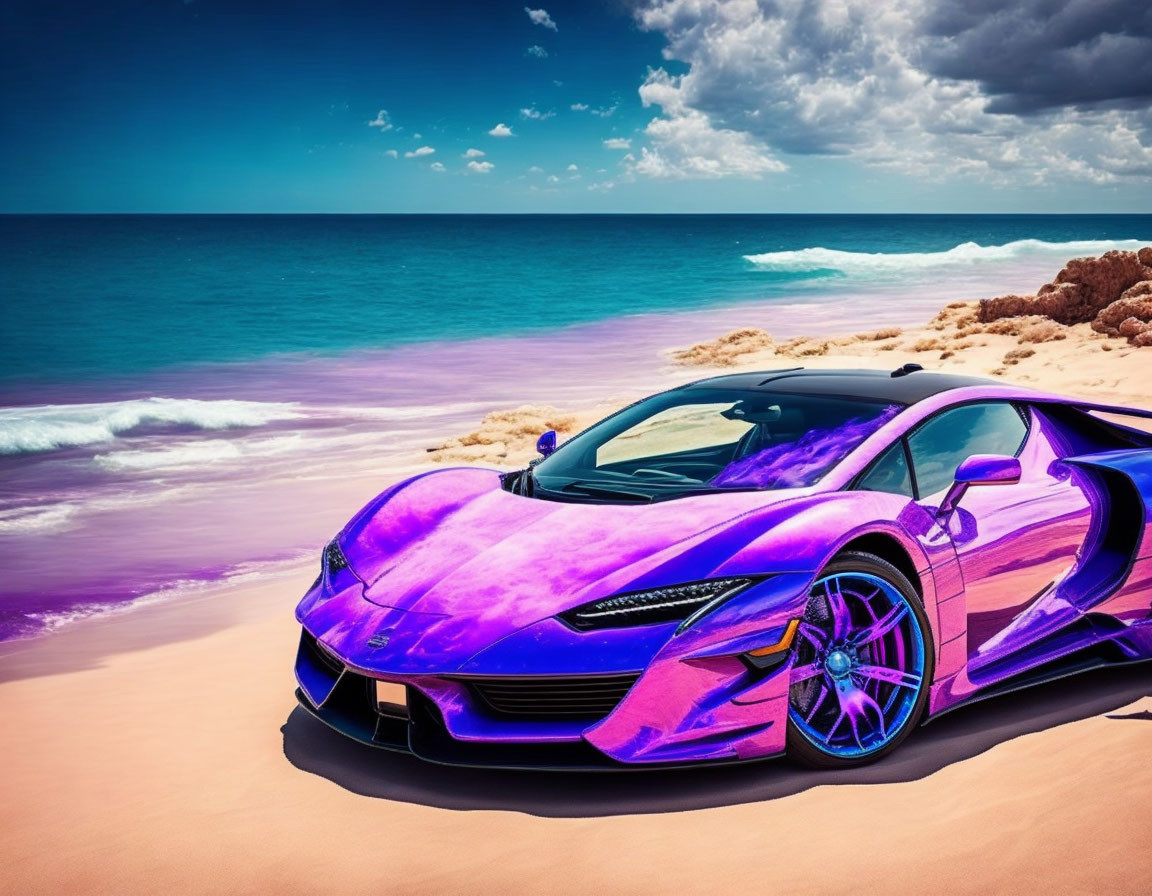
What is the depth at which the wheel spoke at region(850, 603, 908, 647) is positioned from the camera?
12.7 feet

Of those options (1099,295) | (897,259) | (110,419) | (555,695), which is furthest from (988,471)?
(897,259)

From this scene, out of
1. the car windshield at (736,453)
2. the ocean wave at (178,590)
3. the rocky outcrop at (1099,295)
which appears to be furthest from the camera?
the rocky outcrop at (1099,295)

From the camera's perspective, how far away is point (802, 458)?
4324mm

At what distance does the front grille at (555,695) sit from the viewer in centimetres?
346

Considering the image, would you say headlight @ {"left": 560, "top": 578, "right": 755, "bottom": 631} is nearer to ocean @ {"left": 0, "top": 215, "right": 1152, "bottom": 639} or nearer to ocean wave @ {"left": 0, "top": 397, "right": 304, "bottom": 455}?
ocean @ {"left": 0, "top": 215, "right": 1152, "bottom": 639}

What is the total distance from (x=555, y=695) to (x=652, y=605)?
39cm

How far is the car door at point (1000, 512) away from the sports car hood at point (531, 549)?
669 millimetres

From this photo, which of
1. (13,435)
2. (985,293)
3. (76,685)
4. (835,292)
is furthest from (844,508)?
(835,292)

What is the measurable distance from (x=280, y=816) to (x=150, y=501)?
8.38m

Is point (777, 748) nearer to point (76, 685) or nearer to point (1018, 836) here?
point (1018, 836)

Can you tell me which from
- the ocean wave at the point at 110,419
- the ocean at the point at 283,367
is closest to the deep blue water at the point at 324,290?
the ocean at the point at 283,367

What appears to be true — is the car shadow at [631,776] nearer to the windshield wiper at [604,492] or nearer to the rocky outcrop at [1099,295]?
the windshield wiper at [604,492]

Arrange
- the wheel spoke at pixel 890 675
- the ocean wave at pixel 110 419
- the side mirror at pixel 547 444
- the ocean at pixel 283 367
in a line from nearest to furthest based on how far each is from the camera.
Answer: the wheel spoke at pixel 890 675 < the side mirror at pixel 547 444 < the ocean at pixel 283 367 < the ocean wave at pixel 110 419

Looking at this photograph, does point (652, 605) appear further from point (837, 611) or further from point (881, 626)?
point (881, 626)
